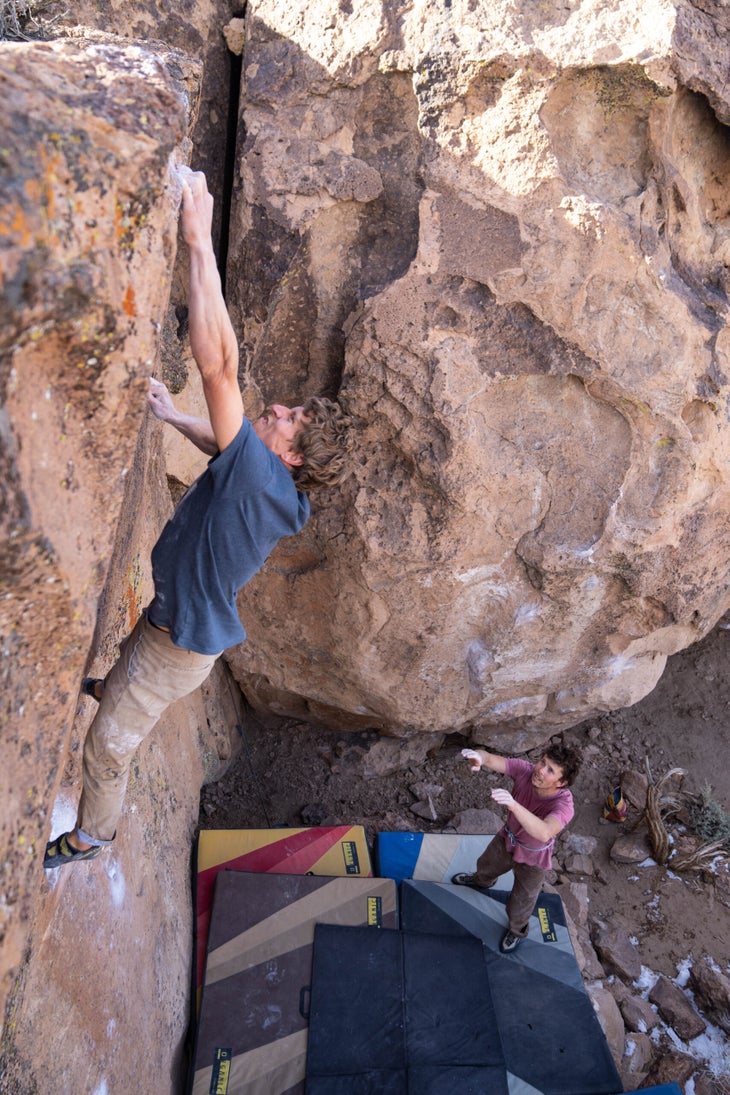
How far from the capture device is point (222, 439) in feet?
5.97

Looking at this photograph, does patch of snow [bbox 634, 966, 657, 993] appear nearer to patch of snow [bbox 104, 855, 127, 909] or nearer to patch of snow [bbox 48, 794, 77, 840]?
patch of snow [bbox 104, 855, 127, 909]

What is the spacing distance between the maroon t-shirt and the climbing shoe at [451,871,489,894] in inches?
16.0

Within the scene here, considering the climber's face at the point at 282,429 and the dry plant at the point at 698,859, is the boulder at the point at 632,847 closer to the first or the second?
the dry plant at the point at 698,859

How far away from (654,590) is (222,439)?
8.08ft

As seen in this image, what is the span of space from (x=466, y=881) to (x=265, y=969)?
3.56 feet

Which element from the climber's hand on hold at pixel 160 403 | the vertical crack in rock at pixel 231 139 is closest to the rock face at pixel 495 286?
the vertical crack in rock at pixel 231 139

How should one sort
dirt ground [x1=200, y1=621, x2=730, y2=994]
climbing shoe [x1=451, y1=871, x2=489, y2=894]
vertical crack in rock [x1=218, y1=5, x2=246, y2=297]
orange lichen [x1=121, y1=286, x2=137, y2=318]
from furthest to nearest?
1. dirt ground [x1=200, y1=621, x2=730, y2=994]
2. climbing shoe [x1=451, y1=871, x2=489, y2=894]
3. vertical crack in rock [x1=218, y1=5, x2=246, y2=297]
4. orange lichen [x1=121, y1=286, x2=137, y2=318]

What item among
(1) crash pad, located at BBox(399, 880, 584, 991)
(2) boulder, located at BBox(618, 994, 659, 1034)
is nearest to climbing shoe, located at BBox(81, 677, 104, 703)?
(1) crash pad, located at BBox(399, 880, 584, 991)

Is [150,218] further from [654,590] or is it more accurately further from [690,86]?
[654,590]

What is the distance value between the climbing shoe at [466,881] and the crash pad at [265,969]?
372mm

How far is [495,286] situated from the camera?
288 centimetres

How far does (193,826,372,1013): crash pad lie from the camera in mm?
3746

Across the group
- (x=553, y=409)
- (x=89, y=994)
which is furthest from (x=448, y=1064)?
(x=553, y=409)

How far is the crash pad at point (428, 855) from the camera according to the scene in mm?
4004
